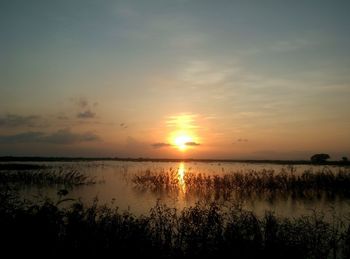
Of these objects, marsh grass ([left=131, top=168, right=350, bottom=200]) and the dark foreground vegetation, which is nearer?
the dark foreground vegetation

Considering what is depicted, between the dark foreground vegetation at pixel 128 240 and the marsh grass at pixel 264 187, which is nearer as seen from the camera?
the dark foreground vegetation at pixel 128 240

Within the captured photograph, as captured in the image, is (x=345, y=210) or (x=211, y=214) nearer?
(x=211, y=214)

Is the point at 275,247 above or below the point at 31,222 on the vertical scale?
below

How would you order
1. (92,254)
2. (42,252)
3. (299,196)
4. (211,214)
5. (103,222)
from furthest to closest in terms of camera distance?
1. (299,196)
2. (211,214)
3. (103,222)
4. (92,254)
5. (42,252)

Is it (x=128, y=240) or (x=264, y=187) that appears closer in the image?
(x=128, y=240)

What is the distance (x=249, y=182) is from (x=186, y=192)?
569 centimetres

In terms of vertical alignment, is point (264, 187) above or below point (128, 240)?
above

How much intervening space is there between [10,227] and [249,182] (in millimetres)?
23842

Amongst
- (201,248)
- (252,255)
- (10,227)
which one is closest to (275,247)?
(252,255)

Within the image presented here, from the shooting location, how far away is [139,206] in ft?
67.4

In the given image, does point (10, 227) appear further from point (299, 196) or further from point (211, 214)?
point (299, 196)

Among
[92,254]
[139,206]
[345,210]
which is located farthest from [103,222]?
[345,210]

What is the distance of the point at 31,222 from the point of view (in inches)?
340

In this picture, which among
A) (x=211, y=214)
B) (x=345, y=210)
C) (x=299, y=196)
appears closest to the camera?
(x=211, y=214)
